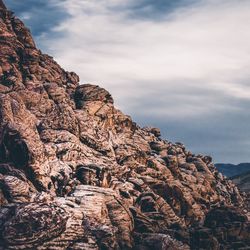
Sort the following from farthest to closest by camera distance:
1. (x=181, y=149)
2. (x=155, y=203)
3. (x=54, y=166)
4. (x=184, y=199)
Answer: (x=181, y=149) < (x=184, y=199) < (x=155, y=203) < (x=54, y=166)

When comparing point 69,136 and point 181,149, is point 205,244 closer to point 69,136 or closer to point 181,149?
point 69,136

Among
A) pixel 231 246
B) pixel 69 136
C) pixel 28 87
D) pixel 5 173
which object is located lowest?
pixel 231 246

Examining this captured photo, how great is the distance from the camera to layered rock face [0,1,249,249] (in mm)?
87250

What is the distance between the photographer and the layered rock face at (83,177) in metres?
87.2

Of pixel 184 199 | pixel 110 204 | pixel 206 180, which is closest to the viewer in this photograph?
pixel 110 204

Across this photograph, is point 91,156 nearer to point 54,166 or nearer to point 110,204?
point 54,166

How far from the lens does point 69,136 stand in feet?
384

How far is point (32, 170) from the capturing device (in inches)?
3954

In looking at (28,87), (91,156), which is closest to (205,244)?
(91,156)

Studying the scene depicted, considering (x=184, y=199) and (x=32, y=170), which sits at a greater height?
(x=32, y=170)

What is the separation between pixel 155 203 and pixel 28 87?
52.2 meters

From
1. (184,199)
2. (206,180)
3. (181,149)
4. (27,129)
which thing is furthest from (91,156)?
(181,149)

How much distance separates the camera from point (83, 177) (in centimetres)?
10656

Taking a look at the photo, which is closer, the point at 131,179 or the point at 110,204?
Answer: the point at 110,204
